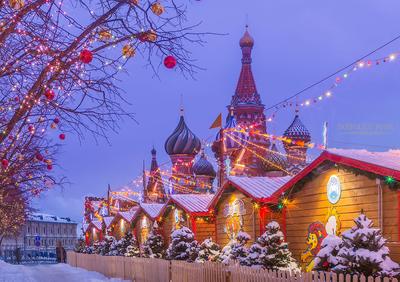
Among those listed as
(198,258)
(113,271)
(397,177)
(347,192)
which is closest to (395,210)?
(397,177)

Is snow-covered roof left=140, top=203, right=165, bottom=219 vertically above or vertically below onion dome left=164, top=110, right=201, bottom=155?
below

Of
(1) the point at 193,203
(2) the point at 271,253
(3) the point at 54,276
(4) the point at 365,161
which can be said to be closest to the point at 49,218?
(3) the point at 54,276

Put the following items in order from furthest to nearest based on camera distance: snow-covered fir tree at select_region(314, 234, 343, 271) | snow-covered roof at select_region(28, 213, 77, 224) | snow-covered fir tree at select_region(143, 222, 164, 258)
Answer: snow-covered roof at select_region(28, 213, 77, 224), snow-covered fir tree at select_region(143, 222, 164, 258), snow-covered fir tree at select_region(314, 234, 343, 271)

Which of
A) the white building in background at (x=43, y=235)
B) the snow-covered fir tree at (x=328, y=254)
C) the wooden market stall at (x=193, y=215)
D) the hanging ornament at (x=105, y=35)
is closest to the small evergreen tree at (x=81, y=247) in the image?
the wooden market stall at (x=193, y=215)

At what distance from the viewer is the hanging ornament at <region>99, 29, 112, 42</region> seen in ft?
24.3

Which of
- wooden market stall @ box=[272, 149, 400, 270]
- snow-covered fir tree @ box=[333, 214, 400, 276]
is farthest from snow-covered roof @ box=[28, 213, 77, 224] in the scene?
snow-covered fir tree @ box=[333, 214, 400, 276]

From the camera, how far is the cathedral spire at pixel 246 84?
66000 millimetres

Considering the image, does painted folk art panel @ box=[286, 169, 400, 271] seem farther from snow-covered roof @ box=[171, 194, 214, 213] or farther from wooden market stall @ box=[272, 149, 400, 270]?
snow-covered roof @ box=[171, 194, 214, 213]

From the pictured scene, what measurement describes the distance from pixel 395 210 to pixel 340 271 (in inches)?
121

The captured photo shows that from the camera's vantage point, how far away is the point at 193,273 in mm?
17062

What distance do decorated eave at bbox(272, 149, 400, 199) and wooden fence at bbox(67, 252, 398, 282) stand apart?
301 cm

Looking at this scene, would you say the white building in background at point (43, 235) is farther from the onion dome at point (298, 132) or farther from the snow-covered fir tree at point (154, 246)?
the snow-covered fir tree at point (154, 246)

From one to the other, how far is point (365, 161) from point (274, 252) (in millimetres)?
3691

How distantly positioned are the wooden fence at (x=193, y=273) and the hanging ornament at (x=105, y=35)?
544 cm
